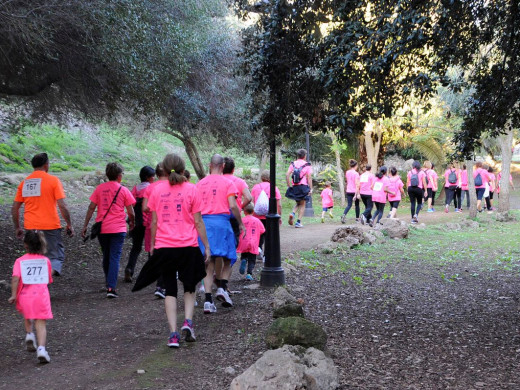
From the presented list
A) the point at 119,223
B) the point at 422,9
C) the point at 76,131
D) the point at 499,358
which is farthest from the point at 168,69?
the point at 76,131

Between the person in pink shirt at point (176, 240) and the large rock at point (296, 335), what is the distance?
0.99 m

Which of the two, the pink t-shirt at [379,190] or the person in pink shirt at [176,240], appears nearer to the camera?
the person in pink shirt at [176,240]

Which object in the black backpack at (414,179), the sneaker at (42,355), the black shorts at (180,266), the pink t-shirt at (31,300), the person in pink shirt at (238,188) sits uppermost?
the black backpack at (414,179)

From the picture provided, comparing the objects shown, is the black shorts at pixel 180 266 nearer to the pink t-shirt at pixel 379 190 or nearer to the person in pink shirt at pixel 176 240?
the person in pink shirt at pixel 176 240

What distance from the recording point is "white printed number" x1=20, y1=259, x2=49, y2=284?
550 cm

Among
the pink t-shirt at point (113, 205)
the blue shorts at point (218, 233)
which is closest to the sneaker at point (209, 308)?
the blue shorts at point (218, 233)

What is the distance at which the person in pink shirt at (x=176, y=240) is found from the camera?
19.0 ft

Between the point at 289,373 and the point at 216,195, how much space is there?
329 cm

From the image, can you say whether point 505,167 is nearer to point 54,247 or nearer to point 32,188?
point 54,247


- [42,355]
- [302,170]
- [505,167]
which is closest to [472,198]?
[505,167]

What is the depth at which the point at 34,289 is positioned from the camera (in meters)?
5.53

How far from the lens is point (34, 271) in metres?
5.54

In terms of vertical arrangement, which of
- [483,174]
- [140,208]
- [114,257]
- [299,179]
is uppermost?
[483,174]

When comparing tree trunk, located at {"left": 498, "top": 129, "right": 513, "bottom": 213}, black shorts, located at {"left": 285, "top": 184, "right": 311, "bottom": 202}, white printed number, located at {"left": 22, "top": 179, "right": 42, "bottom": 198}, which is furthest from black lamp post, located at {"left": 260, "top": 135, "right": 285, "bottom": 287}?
tree trunk, located at {"left": 498, "top": 129, "right": 513, "bottom": 213}
